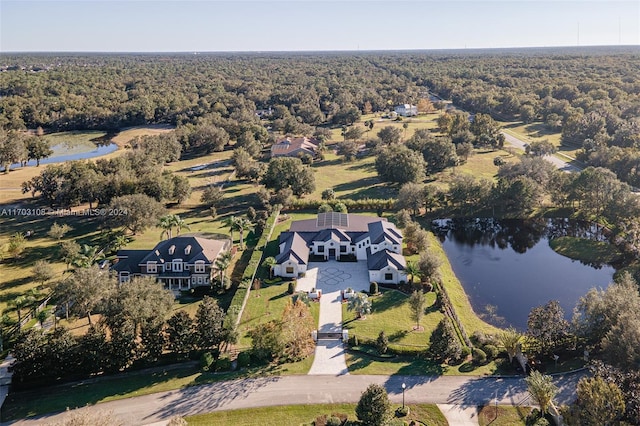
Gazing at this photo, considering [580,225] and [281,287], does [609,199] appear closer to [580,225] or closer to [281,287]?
[580,225]

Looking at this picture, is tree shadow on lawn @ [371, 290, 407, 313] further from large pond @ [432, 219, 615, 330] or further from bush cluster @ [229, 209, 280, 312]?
bush cluster @ [229, 209, 280, 312]

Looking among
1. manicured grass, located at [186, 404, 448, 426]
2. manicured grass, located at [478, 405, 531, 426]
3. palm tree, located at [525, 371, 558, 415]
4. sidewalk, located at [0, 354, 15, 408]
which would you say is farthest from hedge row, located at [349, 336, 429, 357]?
sidewalk, located at [0, 354, 15, 408]

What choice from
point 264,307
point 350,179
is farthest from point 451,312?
point 350,179

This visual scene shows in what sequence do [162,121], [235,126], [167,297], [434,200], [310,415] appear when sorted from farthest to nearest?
1. [162,121]
2. [235,126]
3. [434,200]
4. [167,297]
5. [310,415]

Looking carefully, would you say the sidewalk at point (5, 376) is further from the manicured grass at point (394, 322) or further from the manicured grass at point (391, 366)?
the manicured grass at point (394, 322)

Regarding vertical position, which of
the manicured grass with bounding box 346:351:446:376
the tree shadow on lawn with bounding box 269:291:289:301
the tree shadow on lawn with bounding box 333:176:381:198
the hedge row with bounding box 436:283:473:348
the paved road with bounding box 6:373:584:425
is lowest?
the paved road with bounding box 6:373:584:425

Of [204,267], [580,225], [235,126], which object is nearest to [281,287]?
[204,267]
